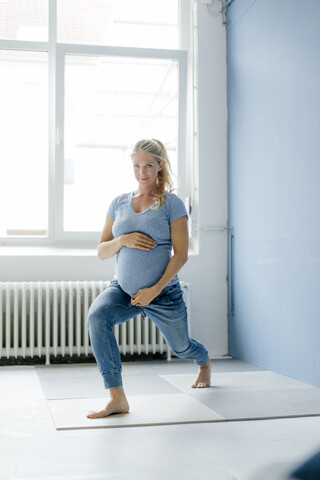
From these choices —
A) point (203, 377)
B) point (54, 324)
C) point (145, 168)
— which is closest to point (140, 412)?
point (203, 377)

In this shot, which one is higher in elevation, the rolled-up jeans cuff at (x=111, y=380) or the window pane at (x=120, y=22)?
the window pane at (x=120, y=22)

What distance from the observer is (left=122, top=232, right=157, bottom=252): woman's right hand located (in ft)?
9.11

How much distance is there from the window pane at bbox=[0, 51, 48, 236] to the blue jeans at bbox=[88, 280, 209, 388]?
205cm

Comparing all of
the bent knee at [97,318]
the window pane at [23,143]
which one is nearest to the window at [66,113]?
the window pane at [23,143]

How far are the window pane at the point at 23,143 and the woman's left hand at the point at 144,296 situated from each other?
7.13 ft

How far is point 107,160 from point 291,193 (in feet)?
5.52

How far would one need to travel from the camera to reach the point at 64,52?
4.68m

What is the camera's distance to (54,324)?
4.27 metres

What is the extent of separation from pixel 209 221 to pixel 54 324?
4.53 ft

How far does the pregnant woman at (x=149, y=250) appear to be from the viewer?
2.76 m

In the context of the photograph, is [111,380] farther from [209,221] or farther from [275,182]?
[209,221]

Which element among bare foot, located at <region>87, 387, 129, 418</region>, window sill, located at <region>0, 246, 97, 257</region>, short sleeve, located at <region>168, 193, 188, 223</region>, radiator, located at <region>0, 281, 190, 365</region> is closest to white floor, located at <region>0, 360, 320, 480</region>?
bare foot, located at <region>87, 387, 129, 418</region>

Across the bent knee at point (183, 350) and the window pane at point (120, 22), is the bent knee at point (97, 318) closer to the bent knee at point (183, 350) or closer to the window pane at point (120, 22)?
the bent knee at point (183, 350)

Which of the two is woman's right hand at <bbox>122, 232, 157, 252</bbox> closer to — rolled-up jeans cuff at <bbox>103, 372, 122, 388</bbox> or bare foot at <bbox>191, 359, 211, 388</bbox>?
rolled-up jeans cuff at <bbox>103, 372, 122, 388</bbox>
